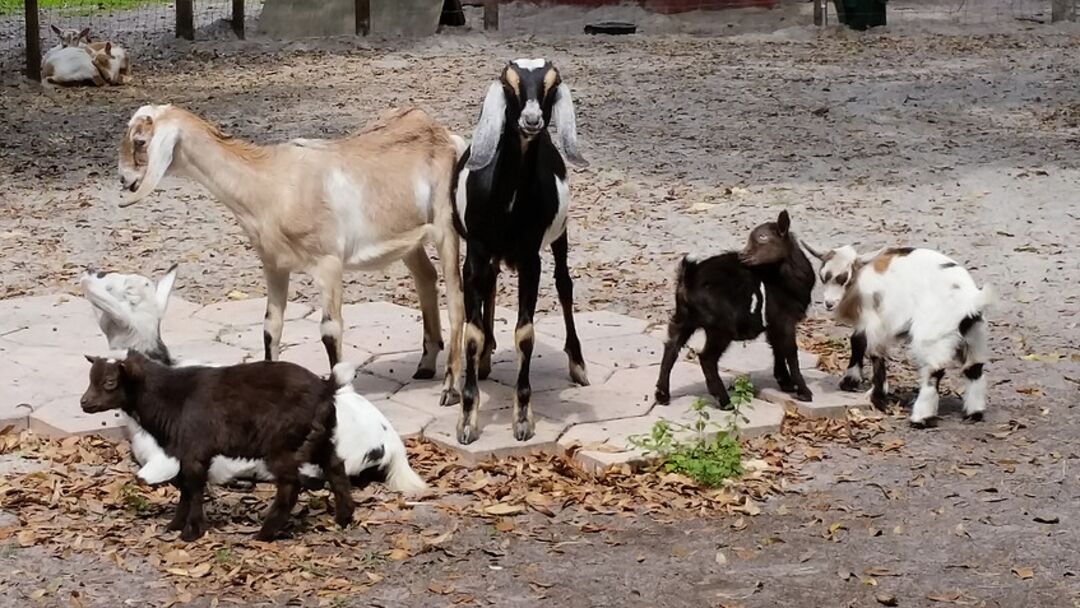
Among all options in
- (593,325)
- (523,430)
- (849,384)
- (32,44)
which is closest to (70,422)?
(523,430)

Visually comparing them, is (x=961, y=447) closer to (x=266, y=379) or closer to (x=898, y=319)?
(x=898, y=319)

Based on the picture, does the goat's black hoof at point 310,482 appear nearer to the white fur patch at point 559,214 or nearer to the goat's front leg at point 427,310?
the white fur patch at point 559,214

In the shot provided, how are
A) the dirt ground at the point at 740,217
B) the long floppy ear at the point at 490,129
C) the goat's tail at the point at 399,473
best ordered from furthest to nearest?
1. the long floppy ear at the point at 490,129
2. the goat's tail at the point at 399,473
3. the dirt ground at the point at 740,217

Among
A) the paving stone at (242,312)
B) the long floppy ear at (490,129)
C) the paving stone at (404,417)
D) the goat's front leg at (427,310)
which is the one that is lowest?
the paving stone at (404,417)

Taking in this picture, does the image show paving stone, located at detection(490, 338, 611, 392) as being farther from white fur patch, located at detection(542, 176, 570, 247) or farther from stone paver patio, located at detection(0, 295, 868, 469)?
white fur patch, located at detection(542, 176, 570, 247)

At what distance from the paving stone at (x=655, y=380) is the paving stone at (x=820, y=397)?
0.18 metres

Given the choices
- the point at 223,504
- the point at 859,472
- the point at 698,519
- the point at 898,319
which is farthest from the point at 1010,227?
the point at 223,504

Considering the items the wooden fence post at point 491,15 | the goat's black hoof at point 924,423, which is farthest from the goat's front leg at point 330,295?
the wooden fence post at point 491,15

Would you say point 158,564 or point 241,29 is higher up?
point 241,29

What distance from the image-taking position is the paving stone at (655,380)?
24.2 ft

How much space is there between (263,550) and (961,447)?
9.93ft

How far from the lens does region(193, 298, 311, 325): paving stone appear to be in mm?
8422

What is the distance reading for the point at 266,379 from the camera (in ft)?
18.1

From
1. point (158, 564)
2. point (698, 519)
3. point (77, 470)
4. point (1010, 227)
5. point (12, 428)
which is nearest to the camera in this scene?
point (158, 564)
